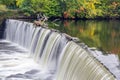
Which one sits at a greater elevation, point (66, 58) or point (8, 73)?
point (66, 58)

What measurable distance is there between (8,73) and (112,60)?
776 centimetres

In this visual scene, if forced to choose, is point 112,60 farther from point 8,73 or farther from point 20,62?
point 20,62

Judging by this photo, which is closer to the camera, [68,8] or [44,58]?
[44,58]

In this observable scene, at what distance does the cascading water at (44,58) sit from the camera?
1639cm

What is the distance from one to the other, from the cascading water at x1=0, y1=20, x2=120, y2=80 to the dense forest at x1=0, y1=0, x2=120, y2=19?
1044cm

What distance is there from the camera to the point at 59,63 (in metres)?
21.0

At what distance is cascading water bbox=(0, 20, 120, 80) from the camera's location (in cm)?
1639

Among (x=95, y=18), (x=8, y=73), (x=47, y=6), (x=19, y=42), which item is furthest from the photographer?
(x=95, y=18)

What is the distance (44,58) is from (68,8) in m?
27.8

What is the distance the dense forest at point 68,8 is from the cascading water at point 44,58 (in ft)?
34.3

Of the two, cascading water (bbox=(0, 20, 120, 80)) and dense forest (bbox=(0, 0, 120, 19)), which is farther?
dense forest (bbox=(0, 0, 120, 19))

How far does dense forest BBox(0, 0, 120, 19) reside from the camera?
4572cm

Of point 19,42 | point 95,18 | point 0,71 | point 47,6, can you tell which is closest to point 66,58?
point 0,71

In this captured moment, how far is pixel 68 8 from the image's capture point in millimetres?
50906
